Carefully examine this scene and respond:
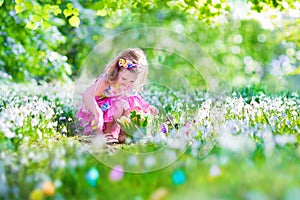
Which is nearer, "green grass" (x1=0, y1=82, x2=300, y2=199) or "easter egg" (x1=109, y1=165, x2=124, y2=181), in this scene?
"green grass" (x1=0, y1=82, x2=300, y2=199)

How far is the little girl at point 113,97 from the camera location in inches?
157

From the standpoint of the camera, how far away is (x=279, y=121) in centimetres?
357

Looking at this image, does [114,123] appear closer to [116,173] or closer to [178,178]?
[116,173]

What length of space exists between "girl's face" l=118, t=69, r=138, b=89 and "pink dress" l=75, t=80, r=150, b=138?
2.0 inches

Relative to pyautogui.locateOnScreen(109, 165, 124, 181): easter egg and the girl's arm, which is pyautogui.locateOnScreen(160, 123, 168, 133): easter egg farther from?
pyautogui.locateOnScreen(109, 165, 124, 181): easter egg

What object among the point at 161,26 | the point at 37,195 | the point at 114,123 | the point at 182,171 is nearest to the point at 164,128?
the point at 114,123

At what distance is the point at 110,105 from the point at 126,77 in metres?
0.29

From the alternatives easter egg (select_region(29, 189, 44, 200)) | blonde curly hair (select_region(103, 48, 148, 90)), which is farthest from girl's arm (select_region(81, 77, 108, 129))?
easter egg (select_region(29, 189, 44, 200))

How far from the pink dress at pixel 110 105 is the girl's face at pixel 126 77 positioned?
0.05 meters

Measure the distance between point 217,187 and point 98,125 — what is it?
222 cm

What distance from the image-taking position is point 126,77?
162 inches

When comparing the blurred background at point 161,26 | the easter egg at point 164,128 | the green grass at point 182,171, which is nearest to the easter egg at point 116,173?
the green grass at point 182,171

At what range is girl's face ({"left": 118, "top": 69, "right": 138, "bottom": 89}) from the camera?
4.09m

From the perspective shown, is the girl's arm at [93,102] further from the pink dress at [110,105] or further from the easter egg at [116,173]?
the easter egg at [116,173]
